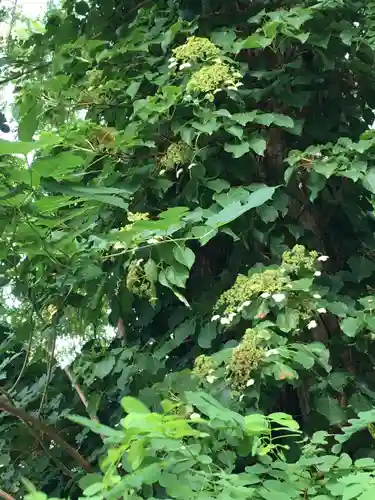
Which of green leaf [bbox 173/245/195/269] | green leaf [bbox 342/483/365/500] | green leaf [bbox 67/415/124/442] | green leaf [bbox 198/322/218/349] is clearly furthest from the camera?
green leaf [bbox 198/322/218/349]

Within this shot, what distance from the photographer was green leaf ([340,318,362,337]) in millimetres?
1363

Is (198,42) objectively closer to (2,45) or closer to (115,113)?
(115,113)

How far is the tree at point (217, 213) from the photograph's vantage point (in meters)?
1.32

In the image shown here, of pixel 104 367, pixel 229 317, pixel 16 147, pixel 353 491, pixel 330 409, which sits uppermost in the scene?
pixel 16 147

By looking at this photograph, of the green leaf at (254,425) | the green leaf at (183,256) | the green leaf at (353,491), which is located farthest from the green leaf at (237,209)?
→ the green leaf at (353,491)

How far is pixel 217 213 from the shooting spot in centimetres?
133

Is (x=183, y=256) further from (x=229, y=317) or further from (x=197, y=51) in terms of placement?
(x=197, y=51)

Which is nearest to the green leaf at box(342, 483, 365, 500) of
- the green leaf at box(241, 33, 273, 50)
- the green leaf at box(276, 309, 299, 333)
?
the green leaf at box(276, 309, 299, 333)

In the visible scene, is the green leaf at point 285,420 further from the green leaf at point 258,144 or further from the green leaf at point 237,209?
the green leaf at point 258,144

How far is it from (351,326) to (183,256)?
0.45 metres

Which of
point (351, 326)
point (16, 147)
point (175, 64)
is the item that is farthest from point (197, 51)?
point (16, 147)

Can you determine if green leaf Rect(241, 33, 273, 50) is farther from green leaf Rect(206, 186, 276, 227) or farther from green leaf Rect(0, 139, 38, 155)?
green leaf Rect(0, 139, 38, 155)

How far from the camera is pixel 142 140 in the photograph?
1621 millimetres

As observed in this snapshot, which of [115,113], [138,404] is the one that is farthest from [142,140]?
[138,404]
